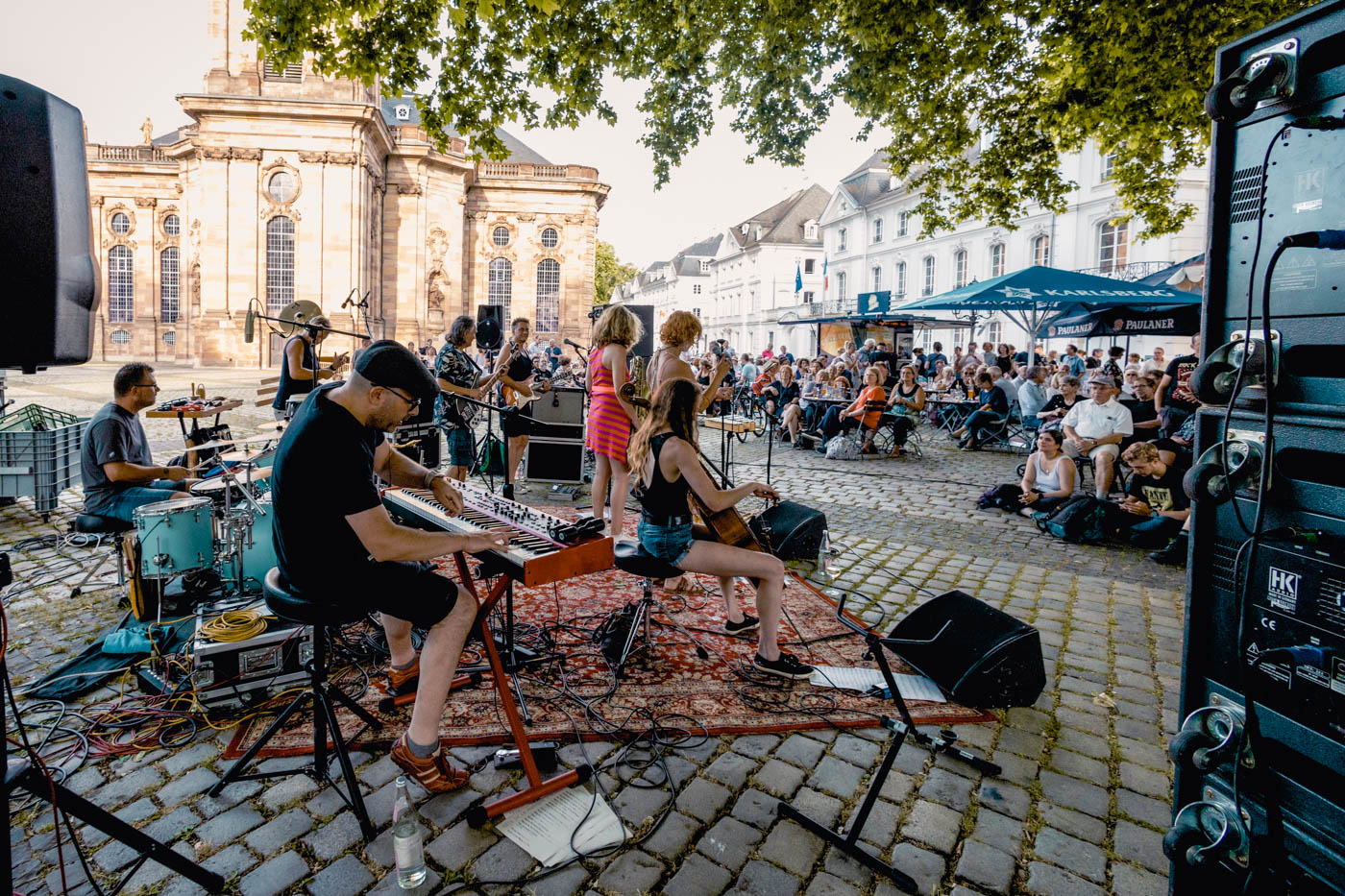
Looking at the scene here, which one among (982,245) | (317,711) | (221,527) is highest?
(982,245)

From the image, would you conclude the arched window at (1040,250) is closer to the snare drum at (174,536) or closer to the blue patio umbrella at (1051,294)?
the blue patio umbrella at (1051,294)

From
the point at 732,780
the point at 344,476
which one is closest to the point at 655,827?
the point at 732,780

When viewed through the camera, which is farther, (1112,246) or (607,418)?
(1112,246)

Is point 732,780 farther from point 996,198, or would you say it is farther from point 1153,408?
point 996,198

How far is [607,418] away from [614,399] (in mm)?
189

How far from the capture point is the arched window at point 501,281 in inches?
1799

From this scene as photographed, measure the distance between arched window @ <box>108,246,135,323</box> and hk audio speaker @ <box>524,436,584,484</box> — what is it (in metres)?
46.8

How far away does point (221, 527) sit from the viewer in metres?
4.81

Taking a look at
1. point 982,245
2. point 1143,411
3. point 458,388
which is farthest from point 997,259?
point 458,388

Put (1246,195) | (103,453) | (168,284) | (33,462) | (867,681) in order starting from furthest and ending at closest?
1. (168,284)
2. (33,462)
3. (103,453)
4. (867,681)
5. (1246,195)

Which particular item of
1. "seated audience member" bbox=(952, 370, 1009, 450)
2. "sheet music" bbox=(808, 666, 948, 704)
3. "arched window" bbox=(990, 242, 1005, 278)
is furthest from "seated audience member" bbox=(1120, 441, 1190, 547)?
"arched window" bbox=(990, 242, 1005, 278)

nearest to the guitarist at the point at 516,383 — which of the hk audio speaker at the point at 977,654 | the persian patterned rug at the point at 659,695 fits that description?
the persian patterned rug at the point at 659,695

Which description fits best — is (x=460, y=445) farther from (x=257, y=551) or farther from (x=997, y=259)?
(x=997, y=259)

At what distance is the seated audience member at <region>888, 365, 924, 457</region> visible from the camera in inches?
498
